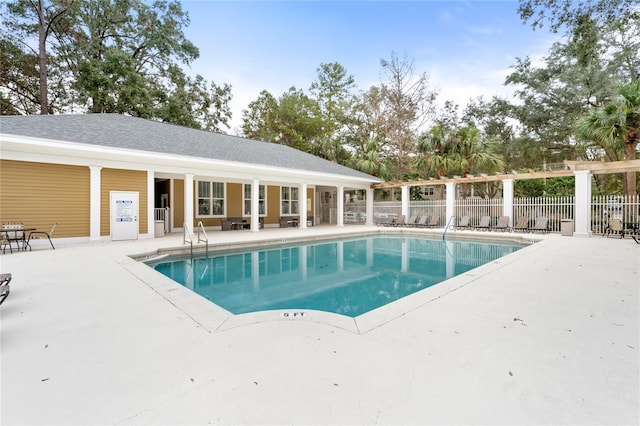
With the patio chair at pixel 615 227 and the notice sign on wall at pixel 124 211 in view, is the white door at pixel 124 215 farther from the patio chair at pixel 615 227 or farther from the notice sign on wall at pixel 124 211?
the patio chair at pixel 615 227

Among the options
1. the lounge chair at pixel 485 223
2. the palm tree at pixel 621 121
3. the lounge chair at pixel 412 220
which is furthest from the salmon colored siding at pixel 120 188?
the palm tree at pixel 621 121

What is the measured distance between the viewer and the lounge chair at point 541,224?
13034 mm

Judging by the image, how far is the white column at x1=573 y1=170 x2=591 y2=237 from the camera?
11.6m

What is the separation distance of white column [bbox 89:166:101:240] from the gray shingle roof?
1.28m

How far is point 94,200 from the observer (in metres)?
10.2

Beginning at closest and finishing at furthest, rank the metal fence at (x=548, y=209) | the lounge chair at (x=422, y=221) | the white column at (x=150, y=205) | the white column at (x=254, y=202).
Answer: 1. the white column at (x=150, y=205)
2. the metal fence at (x=548, y=209)
3. the white column at (x=254, y=202)
4. the lounge chair at (x=422, y=221)

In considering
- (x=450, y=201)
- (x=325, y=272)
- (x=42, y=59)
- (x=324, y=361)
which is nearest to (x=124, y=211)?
(x=325, y=272)

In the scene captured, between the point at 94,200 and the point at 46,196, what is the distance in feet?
4.01

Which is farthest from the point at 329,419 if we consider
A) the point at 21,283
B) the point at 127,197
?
the point at 127,197

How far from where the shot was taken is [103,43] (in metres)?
21.2

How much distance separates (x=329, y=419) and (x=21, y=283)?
5800 mm

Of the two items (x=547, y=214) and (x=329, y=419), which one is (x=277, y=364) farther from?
(x=547, y=214)

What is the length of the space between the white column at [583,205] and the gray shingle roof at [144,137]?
33.8ft

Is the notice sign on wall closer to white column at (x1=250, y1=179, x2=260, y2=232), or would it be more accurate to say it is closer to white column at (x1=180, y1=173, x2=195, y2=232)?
white column at (x1=180, y1=173, x2=195, y2=232)
